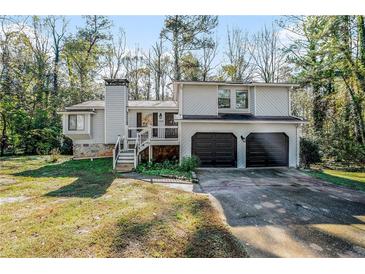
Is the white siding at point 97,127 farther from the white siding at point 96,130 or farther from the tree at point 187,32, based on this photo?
the tree at point 187,32

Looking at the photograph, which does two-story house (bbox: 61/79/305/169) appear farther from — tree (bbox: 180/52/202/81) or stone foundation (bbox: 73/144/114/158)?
tree (bbox: 180/52/202/81)

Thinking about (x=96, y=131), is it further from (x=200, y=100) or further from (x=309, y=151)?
(x=309, y=151)

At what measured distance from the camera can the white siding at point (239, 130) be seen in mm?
11430

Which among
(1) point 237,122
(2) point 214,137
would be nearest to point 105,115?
(2) point 214,137

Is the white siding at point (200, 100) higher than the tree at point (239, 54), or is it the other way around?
the tree at point (239, 54)

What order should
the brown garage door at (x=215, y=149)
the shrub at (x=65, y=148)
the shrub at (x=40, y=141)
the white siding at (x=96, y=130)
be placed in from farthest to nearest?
the shrub at (x=65, y=148), the shrub at (x=40, y=141), the white siding at (x=96, y=130), the brown garage door at (x=215, y=149)

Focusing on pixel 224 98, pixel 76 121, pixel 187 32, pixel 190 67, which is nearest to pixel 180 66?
pixel 190 67

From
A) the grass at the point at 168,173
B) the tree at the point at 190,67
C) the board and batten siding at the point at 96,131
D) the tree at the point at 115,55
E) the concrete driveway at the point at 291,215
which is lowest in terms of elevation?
the concrete driveway at the point at 291,215

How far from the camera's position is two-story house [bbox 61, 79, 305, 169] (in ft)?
37.7

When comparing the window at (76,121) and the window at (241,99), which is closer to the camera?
the window at (241,99)

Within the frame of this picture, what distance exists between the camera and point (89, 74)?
24.5 metres

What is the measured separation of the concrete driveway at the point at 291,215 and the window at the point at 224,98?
508cm

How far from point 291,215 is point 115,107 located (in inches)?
455

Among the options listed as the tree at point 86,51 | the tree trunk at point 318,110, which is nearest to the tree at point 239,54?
the tree trunk at point 318,110
